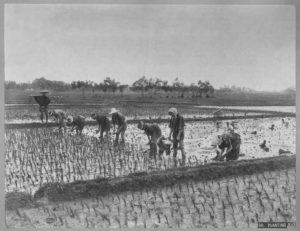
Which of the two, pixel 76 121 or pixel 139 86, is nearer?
pixel 139 86

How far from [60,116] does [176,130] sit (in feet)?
3.97

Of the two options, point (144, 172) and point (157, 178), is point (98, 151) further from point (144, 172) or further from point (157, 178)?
point (157, 178)

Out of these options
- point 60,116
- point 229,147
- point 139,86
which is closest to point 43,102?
Answer: point 60,116

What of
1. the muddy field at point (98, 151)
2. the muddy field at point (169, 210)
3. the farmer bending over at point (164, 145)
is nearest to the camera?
the muddy field at point (169, 210)

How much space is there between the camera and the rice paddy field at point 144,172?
10.3ft

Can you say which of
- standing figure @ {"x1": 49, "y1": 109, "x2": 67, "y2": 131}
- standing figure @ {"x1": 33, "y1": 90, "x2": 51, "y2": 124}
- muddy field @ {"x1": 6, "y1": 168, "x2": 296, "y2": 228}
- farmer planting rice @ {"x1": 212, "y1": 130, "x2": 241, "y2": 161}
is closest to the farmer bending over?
muddy field @ {"x1": 6, "y1": 168, "x2": 296, "y2": 228}

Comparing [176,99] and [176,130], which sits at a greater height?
[176,99]

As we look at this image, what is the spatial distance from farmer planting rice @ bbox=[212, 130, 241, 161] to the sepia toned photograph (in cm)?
1

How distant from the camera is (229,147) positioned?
3.48m

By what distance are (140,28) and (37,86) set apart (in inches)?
45.8

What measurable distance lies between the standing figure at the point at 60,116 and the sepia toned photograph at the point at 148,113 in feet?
0.05

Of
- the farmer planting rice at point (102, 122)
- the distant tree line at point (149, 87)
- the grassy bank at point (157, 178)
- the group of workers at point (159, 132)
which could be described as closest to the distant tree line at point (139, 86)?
the distant tree line at point (149, 87)

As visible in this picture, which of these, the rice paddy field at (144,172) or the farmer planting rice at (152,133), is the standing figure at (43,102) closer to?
the rice paddy field at (144,172)

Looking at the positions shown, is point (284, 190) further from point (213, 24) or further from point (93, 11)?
point (93, 11)
